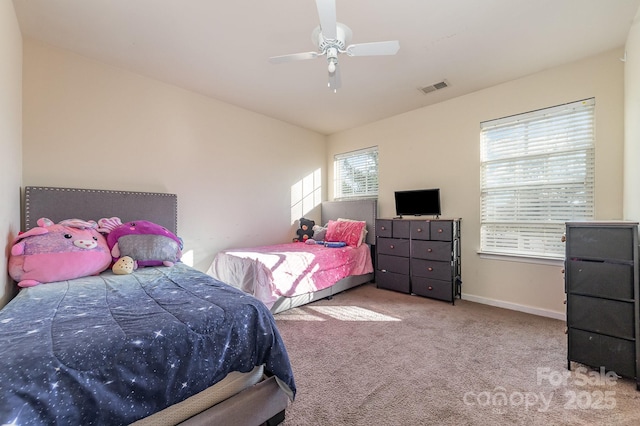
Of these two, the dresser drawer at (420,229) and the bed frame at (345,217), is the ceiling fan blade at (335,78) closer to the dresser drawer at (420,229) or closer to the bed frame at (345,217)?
the dresser drawer at (420,229)

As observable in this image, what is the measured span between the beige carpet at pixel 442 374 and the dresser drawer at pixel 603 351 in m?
0.09

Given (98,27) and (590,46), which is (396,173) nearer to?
(590,46)

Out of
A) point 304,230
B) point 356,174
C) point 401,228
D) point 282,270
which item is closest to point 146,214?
point 282,270

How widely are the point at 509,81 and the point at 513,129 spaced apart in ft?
1.87

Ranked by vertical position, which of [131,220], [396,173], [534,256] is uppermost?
[396,173]

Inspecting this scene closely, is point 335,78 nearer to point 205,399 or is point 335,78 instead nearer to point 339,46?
point 339,46

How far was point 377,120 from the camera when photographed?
4.44 metres

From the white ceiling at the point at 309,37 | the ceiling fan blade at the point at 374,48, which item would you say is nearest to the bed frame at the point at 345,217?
the white ceiling at the point at 309,37

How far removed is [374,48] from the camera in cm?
202

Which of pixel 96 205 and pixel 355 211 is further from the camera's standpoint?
pixel 355 211

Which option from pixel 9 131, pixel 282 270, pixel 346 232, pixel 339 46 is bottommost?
pixel 282 270

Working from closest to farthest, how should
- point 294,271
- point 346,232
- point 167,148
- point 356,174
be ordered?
point 294,271 → point 167,148 → point 346,232 → point 356,174

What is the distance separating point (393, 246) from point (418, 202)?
0.73 metres

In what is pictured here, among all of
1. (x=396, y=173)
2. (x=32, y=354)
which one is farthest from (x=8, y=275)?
(x=396, y=173)
